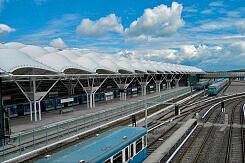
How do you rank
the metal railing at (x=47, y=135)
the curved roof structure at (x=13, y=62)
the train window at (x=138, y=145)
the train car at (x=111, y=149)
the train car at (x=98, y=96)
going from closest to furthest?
the train car at (x=111, y=149) < the train window at (x=138, y=145) < the metal railing at (x=47, y=135) < the curved roof structure at (x=13, y=62) < the train car at (x=98, y=96)

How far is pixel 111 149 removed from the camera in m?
10.2

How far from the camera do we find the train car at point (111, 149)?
30.2 feet

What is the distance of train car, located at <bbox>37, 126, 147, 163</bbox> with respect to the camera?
9205 millimetres

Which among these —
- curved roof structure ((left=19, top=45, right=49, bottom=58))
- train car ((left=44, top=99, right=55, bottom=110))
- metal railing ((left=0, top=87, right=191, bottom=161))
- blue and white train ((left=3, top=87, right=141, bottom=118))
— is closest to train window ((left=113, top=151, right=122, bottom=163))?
metal railing ((left=0, top=87, right=191, bottom=161))

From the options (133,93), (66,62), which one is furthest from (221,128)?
(133,93)

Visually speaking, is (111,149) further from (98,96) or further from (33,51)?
(98,96)

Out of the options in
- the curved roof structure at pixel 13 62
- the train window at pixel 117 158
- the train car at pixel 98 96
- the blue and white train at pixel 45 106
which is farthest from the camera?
the train car at pixel 98 96

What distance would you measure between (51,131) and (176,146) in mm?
11183

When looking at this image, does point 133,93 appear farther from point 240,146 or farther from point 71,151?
point 71,151

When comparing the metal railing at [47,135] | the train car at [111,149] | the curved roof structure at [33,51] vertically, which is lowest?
the metal railing at [47,135]

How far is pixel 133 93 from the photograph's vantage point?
54.1 meters

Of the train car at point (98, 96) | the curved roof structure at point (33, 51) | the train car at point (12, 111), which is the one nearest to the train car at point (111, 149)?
the train car at point (12, 111)

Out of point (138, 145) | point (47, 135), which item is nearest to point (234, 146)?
point (138, 145)

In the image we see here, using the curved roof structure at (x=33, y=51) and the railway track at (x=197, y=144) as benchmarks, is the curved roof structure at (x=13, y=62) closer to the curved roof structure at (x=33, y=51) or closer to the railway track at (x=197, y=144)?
the curved roof structure at (x=33, y=51)
